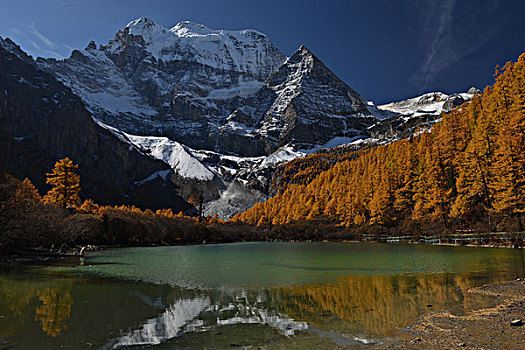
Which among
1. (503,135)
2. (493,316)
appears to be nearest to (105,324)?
(493,316)

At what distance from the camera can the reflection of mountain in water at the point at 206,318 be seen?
9.30m

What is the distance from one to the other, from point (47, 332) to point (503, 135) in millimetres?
52525

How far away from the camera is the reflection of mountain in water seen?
930 centimetres

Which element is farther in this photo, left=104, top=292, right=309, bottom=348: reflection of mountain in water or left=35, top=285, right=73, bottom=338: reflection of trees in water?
left=35, top=285, right=73, bottom=338: reflection of trees in water

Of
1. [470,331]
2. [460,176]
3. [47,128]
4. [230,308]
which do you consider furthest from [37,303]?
[47,128]

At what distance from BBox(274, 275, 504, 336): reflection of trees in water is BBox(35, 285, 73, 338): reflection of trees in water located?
7.46 meters

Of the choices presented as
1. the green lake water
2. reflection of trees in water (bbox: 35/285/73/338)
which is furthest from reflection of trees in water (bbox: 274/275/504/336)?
reflection of trees in water (bbox: 35/285/73/338)

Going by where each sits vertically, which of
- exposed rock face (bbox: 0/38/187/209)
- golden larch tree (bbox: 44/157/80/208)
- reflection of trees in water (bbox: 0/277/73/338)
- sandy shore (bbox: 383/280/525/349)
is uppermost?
exposed rock face (bbox: 0/38/187/209)

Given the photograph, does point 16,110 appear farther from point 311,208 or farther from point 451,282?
point 451,282

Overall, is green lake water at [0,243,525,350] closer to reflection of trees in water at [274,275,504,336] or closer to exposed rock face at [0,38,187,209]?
reflection of trees in water at [274,275,504,336]

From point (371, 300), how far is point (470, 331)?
4803 mm

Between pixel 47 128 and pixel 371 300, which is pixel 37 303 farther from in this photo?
pixel 47 128

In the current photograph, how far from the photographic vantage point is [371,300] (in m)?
13.2

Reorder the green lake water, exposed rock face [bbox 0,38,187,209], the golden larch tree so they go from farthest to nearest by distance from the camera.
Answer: exposed rock face [bbox 0,38,187,209], the golden larch tree, the green lake water
